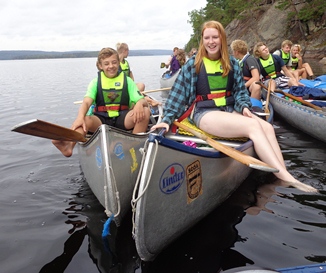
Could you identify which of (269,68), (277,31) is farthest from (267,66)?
(277,31)

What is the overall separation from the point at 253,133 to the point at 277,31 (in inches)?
1062

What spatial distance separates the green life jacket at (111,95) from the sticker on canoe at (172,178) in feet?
6.26

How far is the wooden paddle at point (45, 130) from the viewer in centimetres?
246

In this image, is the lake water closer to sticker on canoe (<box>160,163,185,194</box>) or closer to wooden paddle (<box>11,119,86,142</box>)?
sticker on canoe (<box>160,163,185,194</box>)

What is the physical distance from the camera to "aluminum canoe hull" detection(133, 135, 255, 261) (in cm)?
242

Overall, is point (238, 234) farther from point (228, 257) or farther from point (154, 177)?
point (154, 177)

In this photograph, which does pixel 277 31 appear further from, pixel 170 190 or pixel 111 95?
pixel 170 190

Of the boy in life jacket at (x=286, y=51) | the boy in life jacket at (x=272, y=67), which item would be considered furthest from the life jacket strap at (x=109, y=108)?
the boy in life jacket at (x=286, y=51)

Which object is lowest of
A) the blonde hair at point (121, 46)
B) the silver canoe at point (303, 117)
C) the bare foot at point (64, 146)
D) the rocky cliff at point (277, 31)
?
the silver canoe at point (303, 117)

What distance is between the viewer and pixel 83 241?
9.89 feet

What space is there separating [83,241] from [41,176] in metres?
2.02

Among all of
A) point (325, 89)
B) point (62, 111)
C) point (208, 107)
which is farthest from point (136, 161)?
point (62, 111)

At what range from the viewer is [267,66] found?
308 inches

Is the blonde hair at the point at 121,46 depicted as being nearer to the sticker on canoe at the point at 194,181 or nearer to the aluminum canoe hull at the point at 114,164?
the aluminum canoe hull at the point at 114,164
